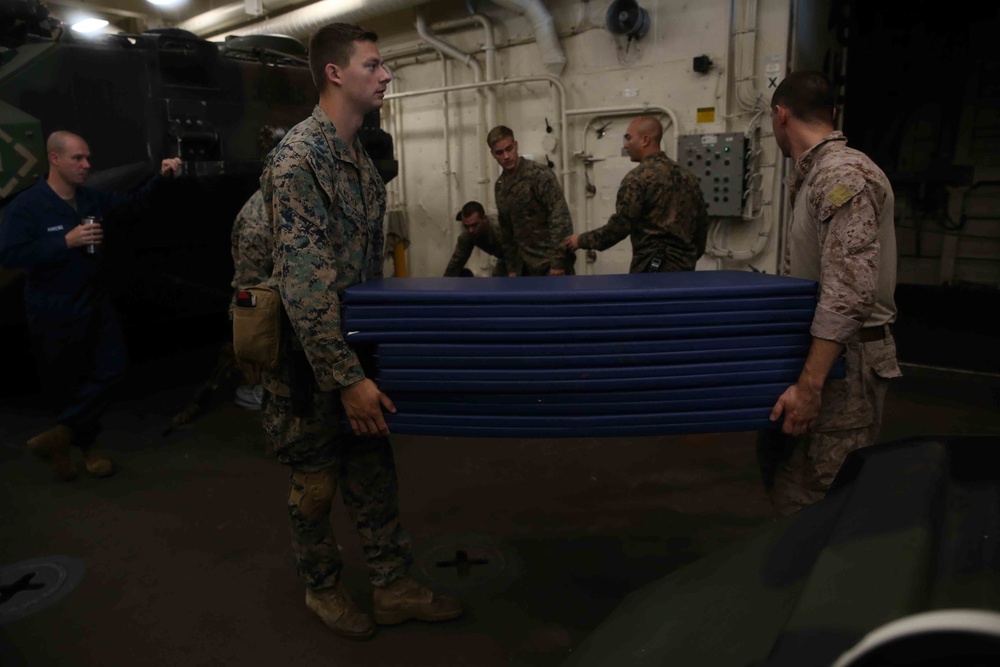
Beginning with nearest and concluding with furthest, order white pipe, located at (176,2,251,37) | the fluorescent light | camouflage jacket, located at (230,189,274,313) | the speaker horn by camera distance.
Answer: camouflage jacket, located at (230,189,274,313)
the speaker horn
white pipe, located at (176,2,251,37)
the fluorescent light

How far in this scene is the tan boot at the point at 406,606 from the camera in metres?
2.39

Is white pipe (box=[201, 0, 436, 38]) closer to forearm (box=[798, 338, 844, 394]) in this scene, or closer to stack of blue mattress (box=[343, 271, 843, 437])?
stack of blue mattress (box=[343, 271, 843, 437])

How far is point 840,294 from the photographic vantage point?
1.80m

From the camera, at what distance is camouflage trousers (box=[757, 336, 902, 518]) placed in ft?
6.80

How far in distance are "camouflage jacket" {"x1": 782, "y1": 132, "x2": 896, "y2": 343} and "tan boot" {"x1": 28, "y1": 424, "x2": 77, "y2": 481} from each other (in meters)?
3.73

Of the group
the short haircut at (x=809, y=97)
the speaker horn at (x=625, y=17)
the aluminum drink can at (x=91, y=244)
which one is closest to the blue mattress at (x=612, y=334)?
the short haircut at (x=809, y=97)

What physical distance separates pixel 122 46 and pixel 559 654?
4294mm

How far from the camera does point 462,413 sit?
193 cm

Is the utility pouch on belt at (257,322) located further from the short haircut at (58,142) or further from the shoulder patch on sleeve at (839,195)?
the short haircut at (58,142)

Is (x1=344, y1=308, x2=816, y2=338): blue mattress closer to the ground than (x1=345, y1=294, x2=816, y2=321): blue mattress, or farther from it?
closer to the ground

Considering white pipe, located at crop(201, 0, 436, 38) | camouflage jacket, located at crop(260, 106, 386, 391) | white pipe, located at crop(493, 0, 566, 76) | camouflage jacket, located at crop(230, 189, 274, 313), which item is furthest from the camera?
white pipe, located at crop(201, 0, 436, 38)

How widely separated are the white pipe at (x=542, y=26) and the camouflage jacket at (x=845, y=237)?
5.09 metres

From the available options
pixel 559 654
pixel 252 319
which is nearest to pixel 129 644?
pixel 252 319

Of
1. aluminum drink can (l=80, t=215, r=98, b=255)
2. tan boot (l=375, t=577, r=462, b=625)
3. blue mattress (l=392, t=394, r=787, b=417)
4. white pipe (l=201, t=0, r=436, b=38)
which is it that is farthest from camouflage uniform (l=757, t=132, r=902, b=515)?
white pipe (l=201, t=0, r=436, b=38)
